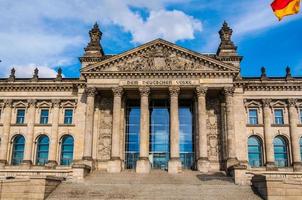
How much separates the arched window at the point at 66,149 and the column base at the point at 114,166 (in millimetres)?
8475

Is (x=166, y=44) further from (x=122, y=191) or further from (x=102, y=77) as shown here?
(x=122, y=191)

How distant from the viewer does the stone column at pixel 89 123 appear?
4594 centimetres

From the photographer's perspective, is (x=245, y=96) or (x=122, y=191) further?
(x=245, y=96)

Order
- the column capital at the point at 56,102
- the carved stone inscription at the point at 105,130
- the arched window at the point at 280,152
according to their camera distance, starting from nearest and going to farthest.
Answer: the carved stone inscription at the point at 105,130 < the arched window at the point at 280,152 < the column capital at the point at 56,102

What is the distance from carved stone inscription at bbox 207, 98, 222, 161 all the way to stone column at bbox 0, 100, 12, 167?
1025 inches

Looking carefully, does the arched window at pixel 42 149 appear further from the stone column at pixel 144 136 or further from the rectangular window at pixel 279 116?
the rectangular window at pixel 279 116

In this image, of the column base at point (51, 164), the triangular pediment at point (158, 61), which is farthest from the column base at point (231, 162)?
the column base at point (51, 164)

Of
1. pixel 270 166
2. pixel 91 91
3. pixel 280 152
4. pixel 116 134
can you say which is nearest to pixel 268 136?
pixel 280 152

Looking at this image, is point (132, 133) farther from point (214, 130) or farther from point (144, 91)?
point (214, 130)

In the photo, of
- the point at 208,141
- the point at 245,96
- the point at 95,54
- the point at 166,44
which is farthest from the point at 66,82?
the point at 245,96

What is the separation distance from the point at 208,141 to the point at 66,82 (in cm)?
2009

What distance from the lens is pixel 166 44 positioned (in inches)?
1924

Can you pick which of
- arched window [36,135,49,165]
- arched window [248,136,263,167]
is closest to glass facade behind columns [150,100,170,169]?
arched window [248,136,263,167]

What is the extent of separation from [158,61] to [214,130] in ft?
36.3
